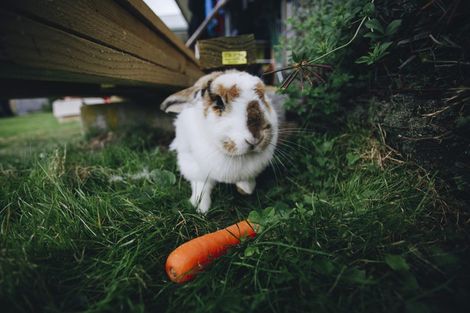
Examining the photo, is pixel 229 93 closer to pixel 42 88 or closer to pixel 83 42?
pixel 83 42

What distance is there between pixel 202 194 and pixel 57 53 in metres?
1.15

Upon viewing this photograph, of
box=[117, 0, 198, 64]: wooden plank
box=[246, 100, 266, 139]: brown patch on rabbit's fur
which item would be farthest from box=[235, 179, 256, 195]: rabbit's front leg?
box=[117, 0, 198, 64]: wooden plank

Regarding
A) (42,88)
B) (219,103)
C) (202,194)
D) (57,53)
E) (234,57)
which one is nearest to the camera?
(57,53)

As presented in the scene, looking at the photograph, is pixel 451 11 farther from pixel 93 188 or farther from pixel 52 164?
pixel 52 164

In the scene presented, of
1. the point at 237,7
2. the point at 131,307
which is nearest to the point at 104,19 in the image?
the point at 131,307

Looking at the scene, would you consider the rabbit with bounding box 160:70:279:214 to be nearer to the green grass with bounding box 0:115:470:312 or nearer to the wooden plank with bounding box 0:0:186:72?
the green grass with bounding box 0:115:470:312

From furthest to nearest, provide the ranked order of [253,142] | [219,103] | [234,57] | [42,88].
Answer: [42,88] < [234,57] < [219,103] < [253,142]

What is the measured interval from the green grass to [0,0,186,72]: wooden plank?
3.16ft

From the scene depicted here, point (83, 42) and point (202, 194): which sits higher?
point (83, 42)

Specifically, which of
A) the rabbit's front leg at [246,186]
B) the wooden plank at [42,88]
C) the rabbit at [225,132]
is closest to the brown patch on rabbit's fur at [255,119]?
the rabbit at [225,132]

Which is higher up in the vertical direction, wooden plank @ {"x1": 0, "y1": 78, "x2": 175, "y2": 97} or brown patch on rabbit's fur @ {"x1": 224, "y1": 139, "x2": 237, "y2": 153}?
wooden plank @ {"x1": 0, "y1": 78, "x2": 175, "y2": 97}

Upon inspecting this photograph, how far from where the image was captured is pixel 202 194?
70.2 inches

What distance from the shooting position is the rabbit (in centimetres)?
154

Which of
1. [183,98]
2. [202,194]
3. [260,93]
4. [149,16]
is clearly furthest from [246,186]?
[149,16]
